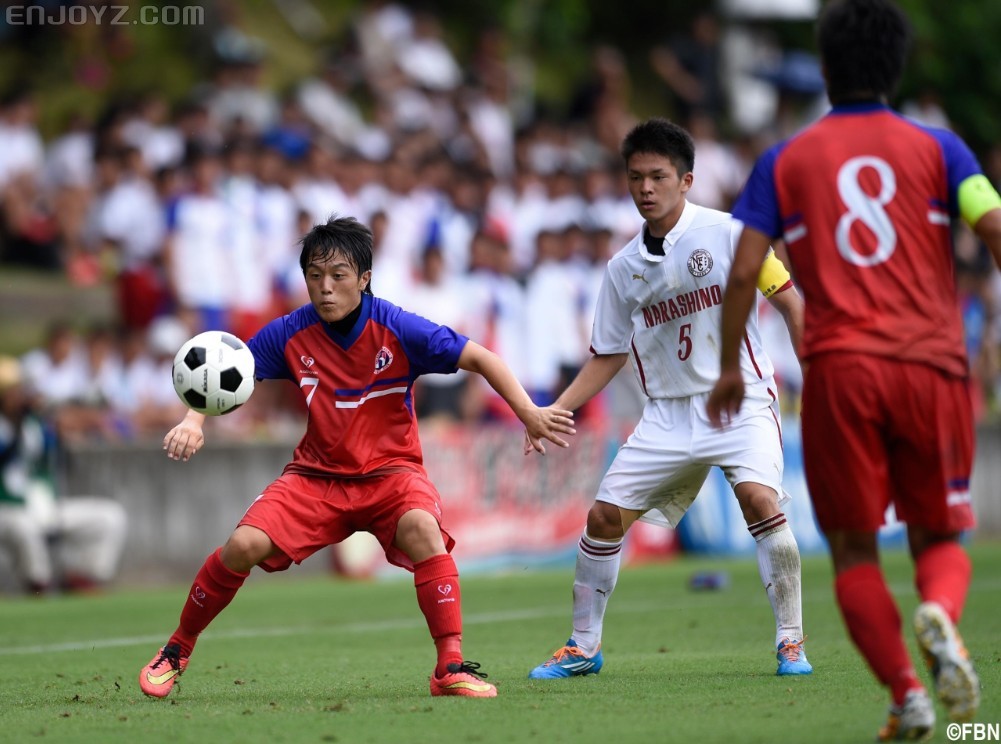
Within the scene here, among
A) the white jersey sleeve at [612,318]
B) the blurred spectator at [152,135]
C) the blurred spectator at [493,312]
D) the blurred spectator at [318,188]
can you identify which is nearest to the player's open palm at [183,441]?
the white jersey sleeve at [612,318]

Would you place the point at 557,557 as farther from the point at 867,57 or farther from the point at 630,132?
the point at 867,57

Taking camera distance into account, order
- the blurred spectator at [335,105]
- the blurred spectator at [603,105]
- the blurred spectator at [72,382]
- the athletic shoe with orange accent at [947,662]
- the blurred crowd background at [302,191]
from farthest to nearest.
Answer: the blurred spectator at [603,105], the blurred spectator at [335,105], the blurred crowd background at [302,191], the blurred spectator at [72,382], the athletic shoe with orange accent at [947,662]

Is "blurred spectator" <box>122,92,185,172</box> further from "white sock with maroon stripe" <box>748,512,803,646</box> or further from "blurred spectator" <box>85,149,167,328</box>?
"white sock with maroon stripe" <box>748,512,803,646</box>

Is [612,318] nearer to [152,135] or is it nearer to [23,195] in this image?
[152,135]

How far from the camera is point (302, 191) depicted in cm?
1588

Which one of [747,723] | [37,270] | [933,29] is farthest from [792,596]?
[933,29]

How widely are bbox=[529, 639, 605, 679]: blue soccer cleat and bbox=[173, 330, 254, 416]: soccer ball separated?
1910 mm

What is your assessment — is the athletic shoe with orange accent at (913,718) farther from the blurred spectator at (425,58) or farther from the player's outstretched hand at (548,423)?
the blurred spectator at (425,58)

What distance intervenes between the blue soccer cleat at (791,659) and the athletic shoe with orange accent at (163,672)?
105 inches

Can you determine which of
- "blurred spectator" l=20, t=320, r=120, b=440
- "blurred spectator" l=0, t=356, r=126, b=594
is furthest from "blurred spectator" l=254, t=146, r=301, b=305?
"blurred spectator" l=0, t=356, r=126, b=594

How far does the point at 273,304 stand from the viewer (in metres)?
15.4

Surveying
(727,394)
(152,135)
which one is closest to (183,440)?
(727,394)

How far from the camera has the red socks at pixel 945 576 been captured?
16.1 feet

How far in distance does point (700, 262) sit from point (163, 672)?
3091 mm
